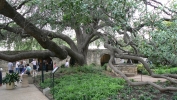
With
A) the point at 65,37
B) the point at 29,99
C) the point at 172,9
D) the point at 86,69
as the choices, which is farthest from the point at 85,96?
the point at 65,37

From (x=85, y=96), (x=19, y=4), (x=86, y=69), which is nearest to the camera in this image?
(x=85, y=96)

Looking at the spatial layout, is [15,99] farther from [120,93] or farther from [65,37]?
[65,37]

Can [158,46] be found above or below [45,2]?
below

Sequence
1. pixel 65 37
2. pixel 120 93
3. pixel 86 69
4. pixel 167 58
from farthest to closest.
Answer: pixel 65 37 → pixel 86 69 → pixel 120 93 → pixel 167 58

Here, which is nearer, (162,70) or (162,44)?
(162,44)

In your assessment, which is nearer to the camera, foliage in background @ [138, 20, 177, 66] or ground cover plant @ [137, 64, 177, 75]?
foliage in background @ [138, 20, 177, 66]

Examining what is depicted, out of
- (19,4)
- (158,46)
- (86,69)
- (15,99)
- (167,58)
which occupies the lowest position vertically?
(15,99)

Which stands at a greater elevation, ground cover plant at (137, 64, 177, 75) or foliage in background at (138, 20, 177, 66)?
foliage in background at (138, 20, 177, 66)

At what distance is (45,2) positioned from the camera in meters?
6.42

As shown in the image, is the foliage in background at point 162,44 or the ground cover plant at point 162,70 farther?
the ground cover plant at point 162,70

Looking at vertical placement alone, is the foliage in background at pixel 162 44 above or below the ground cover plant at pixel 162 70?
above

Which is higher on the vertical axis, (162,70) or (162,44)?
(162,44)

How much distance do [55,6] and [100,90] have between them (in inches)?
139

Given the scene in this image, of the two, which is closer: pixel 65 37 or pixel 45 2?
pixel 45 2
